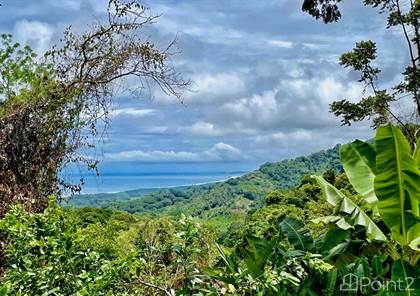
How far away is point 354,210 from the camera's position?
14.0 feet

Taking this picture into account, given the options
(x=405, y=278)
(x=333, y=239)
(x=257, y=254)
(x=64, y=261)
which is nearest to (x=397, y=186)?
(x=333, y=239)

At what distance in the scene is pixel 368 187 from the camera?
14.3 feet

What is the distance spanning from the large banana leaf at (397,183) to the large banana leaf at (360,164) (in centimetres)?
71

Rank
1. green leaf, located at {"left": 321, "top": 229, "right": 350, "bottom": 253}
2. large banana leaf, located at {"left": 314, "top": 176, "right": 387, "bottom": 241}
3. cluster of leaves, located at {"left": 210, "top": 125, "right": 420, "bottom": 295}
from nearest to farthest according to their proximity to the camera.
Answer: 1. cluster of leaves, located at {"left": 210, "top": 125, "right": 420, "bottom": 295}
2. green leaf, located at {"left": 321, "top": 229, "right": 350, "bottom": 253}
3. large banana leaf, located at {"left": 314, "top": 176, "right": 387, "bottom": 241}

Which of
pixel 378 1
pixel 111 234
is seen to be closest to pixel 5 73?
pixel 111 234

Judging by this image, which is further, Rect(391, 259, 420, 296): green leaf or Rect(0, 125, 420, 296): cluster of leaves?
Rect(391, 259, 420, 296): green leaf

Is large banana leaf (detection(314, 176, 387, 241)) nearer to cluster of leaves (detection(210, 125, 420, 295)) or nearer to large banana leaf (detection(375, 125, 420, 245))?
cluster of leaves (detection(210, 125, 420, 295))

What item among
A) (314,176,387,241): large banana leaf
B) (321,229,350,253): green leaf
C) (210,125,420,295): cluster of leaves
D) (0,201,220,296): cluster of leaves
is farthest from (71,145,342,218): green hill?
(0,201,220,296): cluster of leaves

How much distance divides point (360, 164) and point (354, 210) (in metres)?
0.42

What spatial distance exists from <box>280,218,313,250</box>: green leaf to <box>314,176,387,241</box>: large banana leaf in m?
0.48

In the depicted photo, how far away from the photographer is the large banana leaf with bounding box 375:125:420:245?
3.58 m

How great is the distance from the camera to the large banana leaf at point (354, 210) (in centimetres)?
397

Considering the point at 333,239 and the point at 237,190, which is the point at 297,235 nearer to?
the point at 333,239

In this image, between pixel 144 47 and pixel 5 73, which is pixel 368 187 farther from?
pixel 5 73
